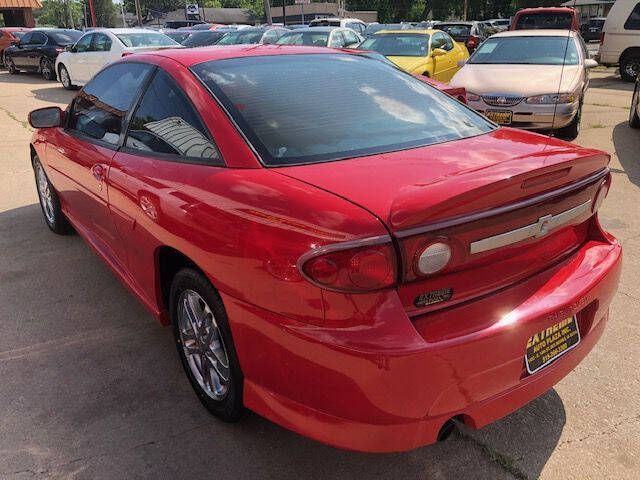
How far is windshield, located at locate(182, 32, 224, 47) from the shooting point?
17469 millimetres

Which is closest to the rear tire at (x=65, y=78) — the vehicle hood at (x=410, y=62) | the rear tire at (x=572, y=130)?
the vehicle hood at (x=410, y=62)

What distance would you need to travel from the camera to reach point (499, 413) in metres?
1.94

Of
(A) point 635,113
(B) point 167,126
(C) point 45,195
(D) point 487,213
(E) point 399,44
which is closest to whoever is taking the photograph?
(D) point 487,213

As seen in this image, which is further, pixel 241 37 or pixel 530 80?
pixel 241 37

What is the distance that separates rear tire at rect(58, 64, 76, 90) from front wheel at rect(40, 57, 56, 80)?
7.98ft

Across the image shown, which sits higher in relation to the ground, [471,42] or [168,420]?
[471,42]

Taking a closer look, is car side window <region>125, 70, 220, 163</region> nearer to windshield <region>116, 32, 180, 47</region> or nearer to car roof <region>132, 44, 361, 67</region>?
car roof <region>132, 44, 361, 67</region>

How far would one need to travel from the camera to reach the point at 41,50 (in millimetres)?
17375

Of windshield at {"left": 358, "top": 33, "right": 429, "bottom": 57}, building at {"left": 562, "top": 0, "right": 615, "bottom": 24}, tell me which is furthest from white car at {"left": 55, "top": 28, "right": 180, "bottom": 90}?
building at {"left": 562, "top": 0, "right": 615, "bottom": 24}

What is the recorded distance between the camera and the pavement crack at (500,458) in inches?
85.5

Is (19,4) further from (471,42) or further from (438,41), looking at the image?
(438,41)

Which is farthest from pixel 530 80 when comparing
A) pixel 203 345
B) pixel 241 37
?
pixel 241 37

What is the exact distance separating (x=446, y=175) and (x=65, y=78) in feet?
50.4

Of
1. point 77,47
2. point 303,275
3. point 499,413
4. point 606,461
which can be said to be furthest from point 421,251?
point 77,47
